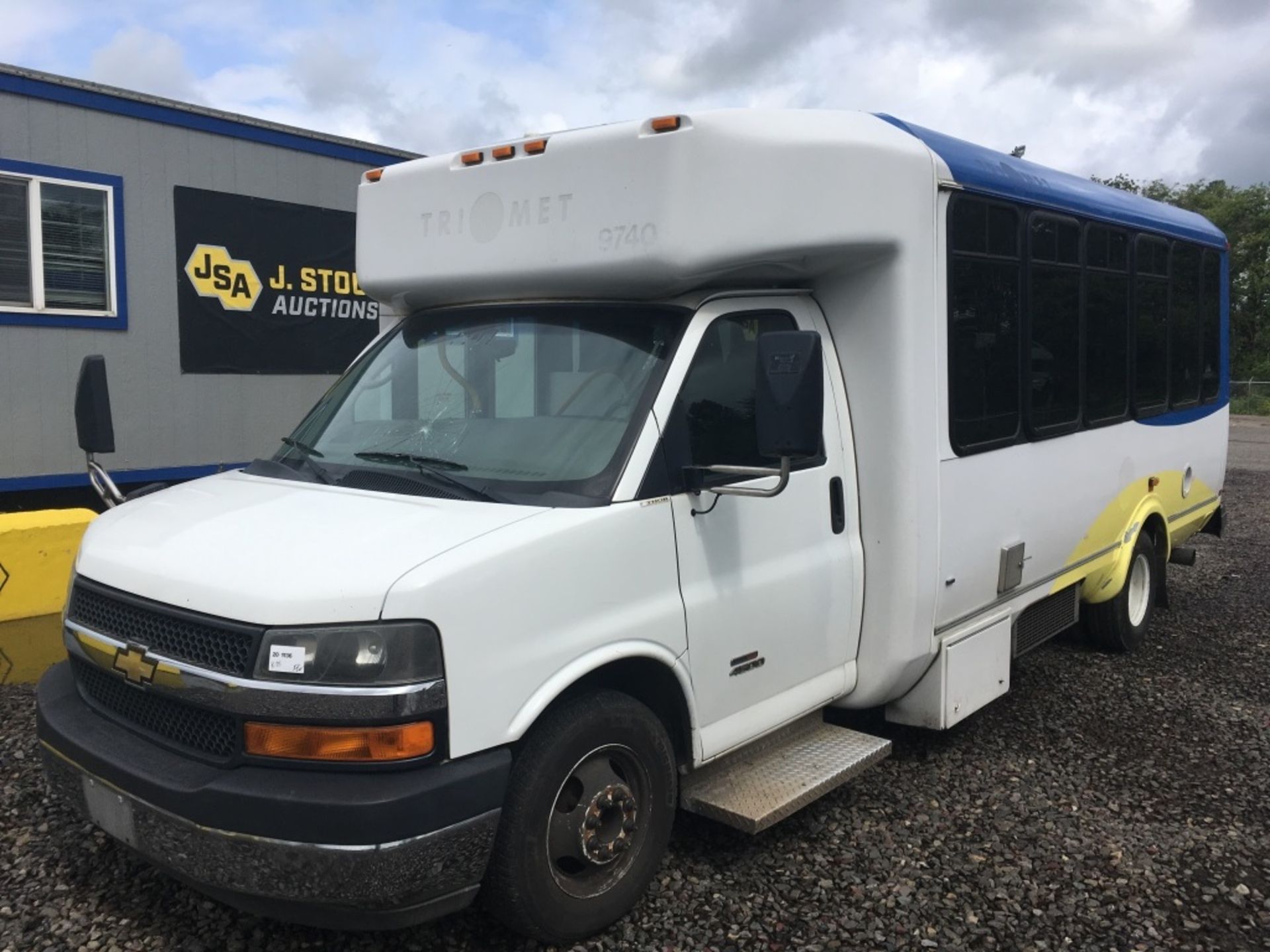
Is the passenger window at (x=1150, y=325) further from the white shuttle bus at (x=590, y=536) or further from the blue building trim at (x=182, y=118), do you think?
the blue building trim at (x=182, y=118)

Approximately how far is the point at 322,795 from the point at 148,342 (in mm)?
5526

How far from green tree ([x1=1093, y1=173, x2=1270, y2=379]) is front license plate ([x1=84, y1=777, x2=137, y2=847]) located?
47599 millimetres

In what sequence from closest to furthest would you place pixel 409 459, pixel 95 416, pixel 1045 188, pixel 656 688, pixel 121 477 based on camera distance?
pixel 656 688, pixel 409 459, pixel 95 416, pixel 1045 188, pixel 121 477

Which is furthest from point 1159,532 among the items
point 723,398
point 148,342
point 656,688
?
point 148,342

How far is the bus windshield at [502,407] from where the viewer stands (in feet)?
11.7

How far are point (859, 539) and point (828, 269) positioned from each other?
3.60 ft

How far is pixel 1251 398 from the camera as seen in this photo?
117 ft

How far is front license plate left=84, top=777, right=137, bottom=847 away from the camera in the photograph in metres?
3.09

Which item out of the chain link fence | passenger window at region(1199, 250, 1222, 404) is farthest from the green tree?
passenger window at region(1199, 250, 1222, 404)

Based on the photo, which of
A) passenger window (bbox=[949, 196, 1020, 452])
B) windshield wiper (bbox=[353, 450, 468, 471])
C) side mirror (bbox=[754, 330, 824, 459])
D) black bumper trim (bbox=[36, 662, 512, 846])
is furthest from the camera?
passenger window (bbox=[949, 196, 1020, 452])

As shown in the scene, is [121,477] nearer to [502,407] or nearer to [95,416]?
[95,416]

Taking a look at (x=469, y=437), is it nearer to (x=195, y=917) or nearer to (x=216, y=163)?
(x=195, y=917)

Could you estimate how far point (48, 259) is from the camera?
697cm

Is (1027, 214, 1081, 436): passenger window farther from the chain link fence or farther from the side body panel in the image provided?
the chain link fence
